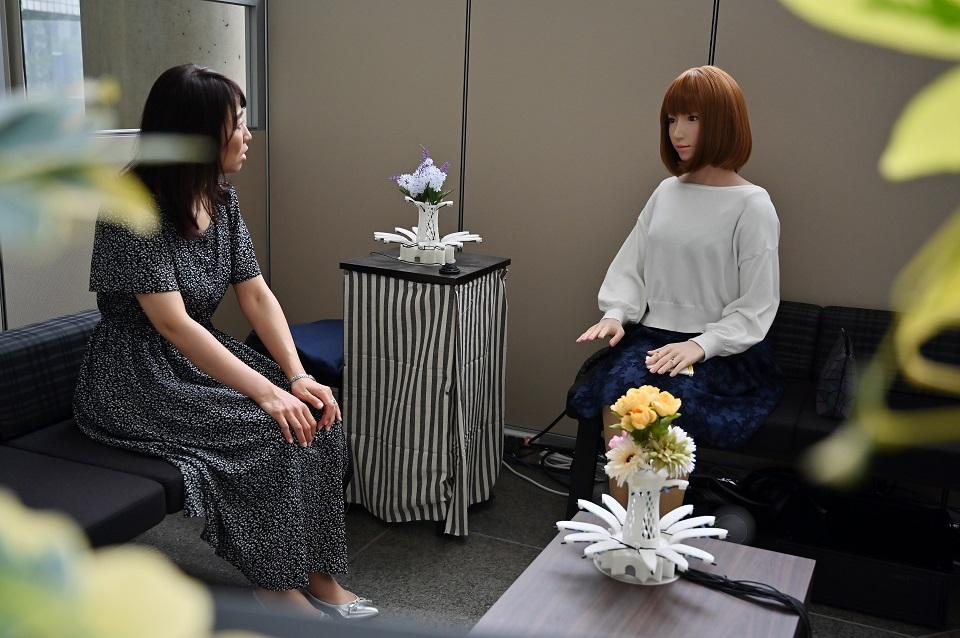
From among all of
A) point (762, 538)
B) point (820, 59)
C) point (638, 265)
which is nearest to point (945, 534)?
point (762, 538)

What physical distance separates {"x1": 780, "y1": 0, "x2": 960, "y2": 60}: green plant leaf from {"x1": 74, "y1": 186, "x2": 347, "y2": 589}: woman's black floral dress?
2.47 meters

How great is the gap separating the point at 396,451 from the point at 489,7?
1.81m

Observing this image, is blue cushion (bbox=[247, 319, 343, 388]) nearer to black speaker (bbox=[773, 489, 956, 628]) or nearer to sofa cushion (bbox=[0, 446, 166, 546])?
sofa cushion (bbox=[0, 446, 166, 546])

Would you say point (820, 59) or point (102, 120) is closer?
point (102, 120)

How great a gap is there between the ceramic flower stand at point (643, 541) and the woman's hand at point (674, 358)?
0.85m

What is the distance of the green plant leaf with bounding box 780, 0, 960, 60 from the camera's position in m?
0.13

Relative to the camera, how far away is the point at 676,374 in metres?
3.02

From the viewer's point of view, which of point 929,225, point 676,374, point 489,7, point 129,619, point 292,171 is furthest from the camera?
point 292,171

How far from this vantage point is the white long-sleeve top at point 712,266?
3.07 metres

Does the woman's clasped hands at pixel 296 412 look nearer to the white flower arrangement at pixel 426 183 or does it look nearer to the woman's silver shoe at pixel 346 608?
the woman's silver shoe at pixel 346 608

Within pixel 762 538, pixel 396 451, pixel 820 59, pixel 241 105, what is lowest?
pixel 762 538

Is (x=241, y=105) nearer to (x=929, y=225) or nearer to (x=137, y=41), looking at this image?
(x=137, y=41)

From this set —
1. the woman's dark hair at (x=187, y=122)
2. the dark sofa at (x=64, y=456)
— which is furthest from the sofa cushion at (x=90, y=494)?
the woman's dark hair at (x=187, y=122)

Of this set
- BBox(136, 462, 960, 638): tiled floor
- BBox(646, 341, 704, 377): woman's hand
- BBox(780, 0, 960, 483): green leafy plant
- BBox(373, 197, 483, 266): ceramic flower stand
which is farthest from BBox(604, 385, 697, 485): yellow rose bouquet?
BBox(780, 0, 960, 483): green leafy plant
